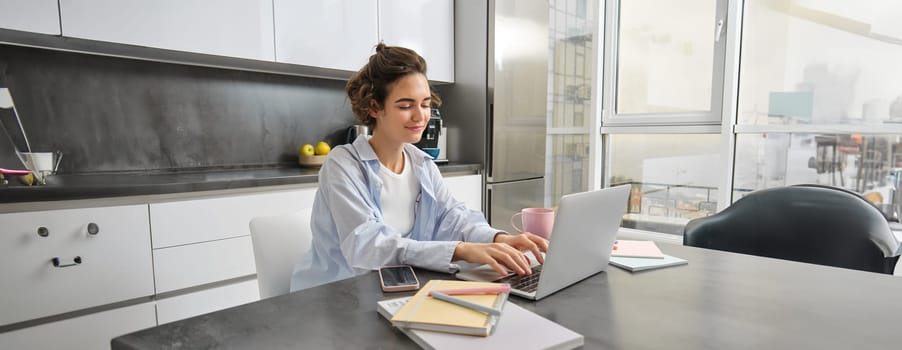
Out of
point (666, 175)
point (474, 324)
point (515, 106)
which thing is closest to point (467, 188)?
point (515, 106)

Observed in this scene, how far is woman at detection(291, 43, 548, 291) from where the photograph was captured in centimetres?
108

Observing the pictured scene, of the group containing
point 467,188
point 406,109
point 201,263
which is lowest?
point 201,263

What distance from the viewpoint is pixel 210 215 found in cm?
190

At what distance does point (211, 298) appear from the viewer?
1.96 m

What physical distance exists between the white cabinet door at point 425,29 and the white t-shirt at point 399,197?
150 cm

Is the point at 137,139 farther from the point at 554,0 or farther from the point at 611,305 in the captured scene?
the point at 554,0

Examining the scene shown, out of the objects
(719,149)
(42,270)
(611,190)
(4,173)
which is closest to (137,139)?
(4,173)

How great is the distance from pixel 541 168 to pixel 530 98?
48 cm

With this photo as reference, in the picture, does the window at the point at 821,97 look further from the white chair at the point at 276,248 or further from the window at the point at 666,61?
the white chair at the point at 276,248

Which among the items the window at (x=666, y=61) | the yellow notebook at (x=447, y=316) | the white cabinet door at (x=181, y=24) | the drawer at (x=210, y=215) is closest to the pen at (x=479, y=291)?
the yellow notebook at (x=447, y=316)

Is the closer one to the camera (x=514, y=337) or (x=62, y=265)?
(x=514, y=337)

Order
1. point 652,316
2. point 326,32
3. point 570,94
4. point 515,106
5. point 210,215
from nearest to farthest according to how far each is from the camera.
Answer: point 652,316, point 210,215, point 326,32, point 515,106, point 570,94

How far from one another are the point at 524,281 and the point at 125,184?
4.90ft

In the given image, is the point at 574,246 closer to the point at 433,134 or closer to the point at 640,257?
the point at 640,257
